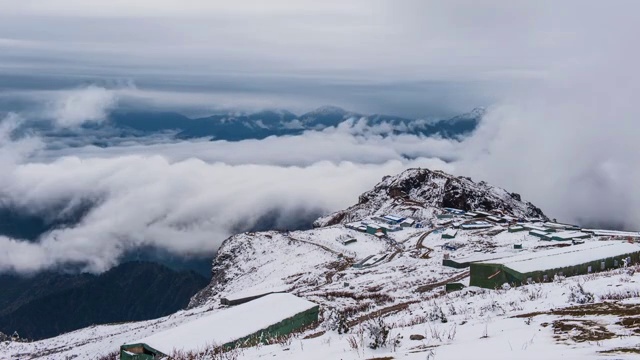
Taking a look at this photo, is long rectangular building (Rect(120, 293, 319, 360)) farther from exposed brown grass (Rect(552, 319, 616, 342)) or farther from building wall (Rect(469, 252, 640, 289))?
building wall (Rect(469, 252, 640, 289))

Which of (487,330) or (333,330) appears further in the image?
(333,330)

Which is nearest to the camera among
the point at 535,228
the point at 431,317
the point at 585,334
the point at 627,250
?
the point at 585,334

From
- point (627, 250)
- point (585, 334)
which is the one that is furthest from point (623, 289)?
point (627, 250)

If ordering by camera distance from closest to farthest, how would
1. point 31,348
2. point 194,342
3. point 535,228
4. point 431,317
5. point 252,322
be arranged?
point 431,317
point 194,342
point 252,322
point 31,348
point 535,228

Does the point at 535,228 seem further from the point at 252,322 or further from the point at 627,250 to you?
the point at 252,322

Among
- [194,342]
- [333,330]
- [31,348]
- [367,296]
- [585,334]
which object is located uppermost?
[585,334]

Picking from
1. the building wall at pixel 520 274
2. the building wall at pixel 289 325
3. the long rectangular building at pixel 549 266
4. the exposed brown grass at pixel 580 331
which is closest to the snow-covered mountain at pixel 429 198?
the long rectangular building at pixel 549 266

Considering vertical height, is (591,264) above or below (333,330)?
below
